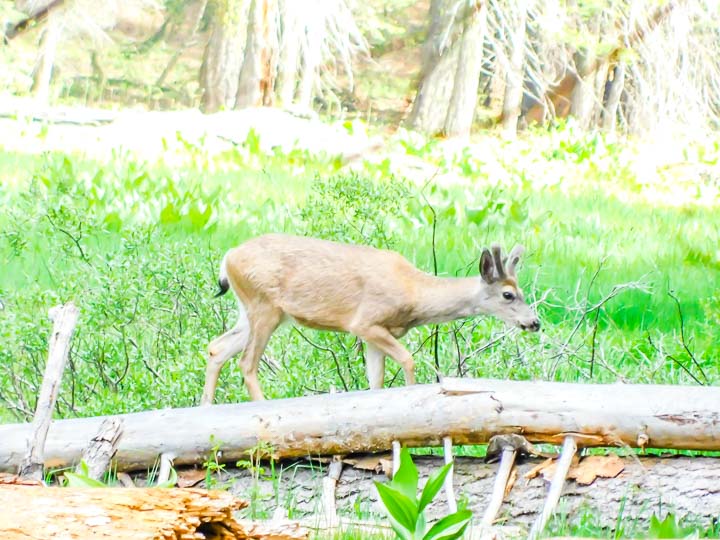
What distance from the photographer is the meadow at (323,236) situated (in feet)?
26.2

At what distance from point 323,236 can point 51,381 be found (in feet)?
12.7

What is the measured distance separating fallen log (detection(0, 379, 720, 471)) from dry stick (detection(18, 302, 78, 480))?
880 mm

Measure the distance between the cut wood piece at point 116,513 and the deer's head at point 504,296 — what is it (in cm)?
340

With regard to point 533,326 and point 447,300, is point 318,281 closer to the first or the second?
point 447,300

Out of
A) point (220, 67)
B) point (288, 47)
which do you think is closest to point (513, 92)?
point (288, 47)

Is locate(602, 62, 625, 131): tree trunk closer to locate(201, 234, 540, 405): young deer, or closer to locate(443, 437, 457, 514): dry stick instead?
locate(201, 234, 540, 405): young deer

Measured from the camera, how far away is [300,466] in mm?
6176

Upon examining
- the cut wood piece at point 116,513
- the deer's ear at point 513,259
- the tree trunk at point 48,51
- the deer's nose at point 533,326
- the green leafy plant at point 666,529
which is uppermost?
the tree trunk at point 48,51

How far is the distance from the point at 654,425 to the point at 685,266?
6338 mm

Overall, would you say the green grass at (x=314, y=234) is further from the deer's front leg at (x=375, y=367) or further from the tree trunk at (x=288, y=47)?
the tree trunk at (x=288, y=47)

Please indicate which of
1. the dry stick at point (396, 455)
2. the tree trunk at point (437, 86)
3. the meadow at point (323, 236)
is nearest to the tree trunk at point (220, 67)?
the tree trunk at point (437, 86)

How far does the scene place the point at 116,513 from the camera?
164 inches

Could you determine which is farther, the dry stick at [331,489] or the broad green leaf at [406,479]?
the dry stick at [331,489]

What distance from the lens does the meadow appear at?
8000 millimetres
